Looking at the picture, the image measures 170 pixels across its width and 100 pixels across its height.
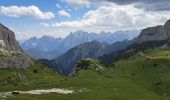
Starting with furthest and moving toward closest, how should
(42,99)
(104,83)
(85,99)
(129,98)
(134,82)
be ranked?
(134,82), (104,83), (129,98), (85,99), (42,99)

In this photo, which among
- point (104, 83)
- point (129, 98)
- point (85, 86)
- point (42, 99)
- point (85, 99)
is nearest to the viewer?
point (42, 99)

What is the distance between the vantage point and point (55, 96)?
11462cm

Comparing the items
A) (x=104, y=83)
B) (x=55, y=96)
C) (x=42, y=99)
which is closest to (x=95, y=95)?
(x=55, y=96)

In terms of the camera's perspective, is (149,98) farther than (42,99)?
Yes

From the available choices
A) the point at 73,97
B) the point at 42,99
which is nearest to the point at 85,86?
the point at 73,97

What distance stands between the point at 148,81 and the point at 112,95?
57109 millimetres

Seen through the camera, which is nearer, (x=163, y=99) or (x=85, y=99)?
(x=85, y=99)

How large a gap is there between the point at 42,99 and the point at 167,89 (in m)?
→ 67.8

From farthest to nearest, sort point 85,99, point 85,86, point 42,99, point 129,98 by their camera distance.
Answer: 1. point 85,86
2. point 129,98
3. point 85,99
4. point 42,99

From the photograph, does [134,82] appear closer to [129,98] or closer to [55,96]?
[129,98]

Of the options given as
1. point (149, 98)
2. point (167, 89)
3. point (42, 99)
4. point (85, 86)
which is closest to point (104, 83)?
point (85, 86)

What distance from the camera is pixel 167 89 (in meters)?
156

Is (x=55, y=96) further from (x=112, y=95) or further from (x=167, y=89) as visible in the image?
(x=167, y=89)

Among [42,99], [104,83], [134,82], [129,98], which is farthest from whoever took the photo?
[134,82]
